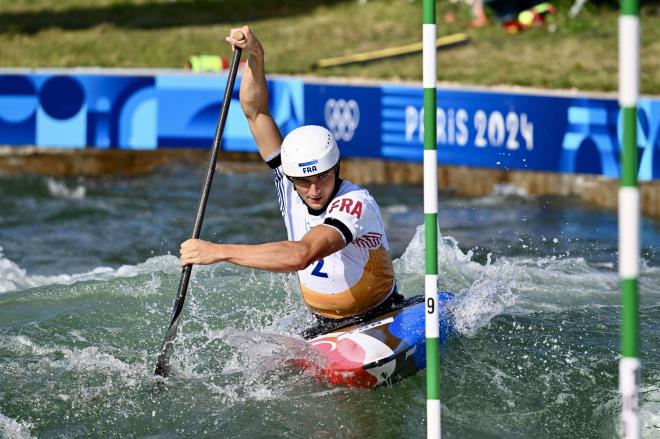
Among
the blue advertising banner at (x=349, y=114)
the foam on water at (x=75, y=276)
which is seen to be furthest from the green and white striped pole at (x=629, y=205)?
the blue advertising banner at (x=349, y=114)

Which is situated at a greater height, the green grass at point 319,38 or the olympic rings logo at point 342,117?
the green grass at point 319,38

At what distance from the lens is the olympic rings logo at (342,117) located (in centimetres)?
1487

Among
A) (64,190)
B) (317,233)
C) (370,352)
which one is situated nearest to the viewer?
(317,233)

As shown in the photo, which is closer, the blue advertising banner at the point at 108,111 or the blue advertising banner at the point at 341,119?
the blue advertising banner at the point at 341,119

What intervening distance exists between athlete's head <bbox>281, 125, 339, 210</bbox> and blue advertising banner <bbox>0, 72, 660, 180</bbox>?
21.9 ft

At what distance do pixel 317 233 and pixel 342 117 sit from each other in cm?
903

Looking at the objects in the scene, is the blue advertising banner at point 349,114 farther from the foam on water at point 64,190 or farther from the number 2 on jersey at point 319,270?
the number 2 on jersey at point 319,270

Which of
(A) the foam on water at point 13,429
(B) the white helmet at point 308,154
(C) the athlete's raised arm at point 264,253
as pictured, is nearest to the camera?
(C) the athlete's raised arm at point 264,253

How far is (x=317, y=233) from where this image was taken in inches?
238

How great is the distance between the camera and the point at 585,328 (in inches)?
307

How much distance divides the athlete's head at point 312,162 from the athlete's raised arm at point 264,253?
444 millimetres

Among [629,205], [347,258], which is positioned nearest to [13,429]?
[347,258]

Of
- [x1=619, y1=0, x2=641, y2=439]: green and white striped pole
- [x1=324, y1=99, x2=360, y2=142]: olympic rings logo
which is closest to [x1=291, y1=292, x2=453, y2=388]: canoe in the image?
[x1=619, y1=0, x2=641, y2=439]: green and white striped pole

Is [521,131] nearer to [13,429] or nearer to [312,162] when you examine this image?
[312,162]
